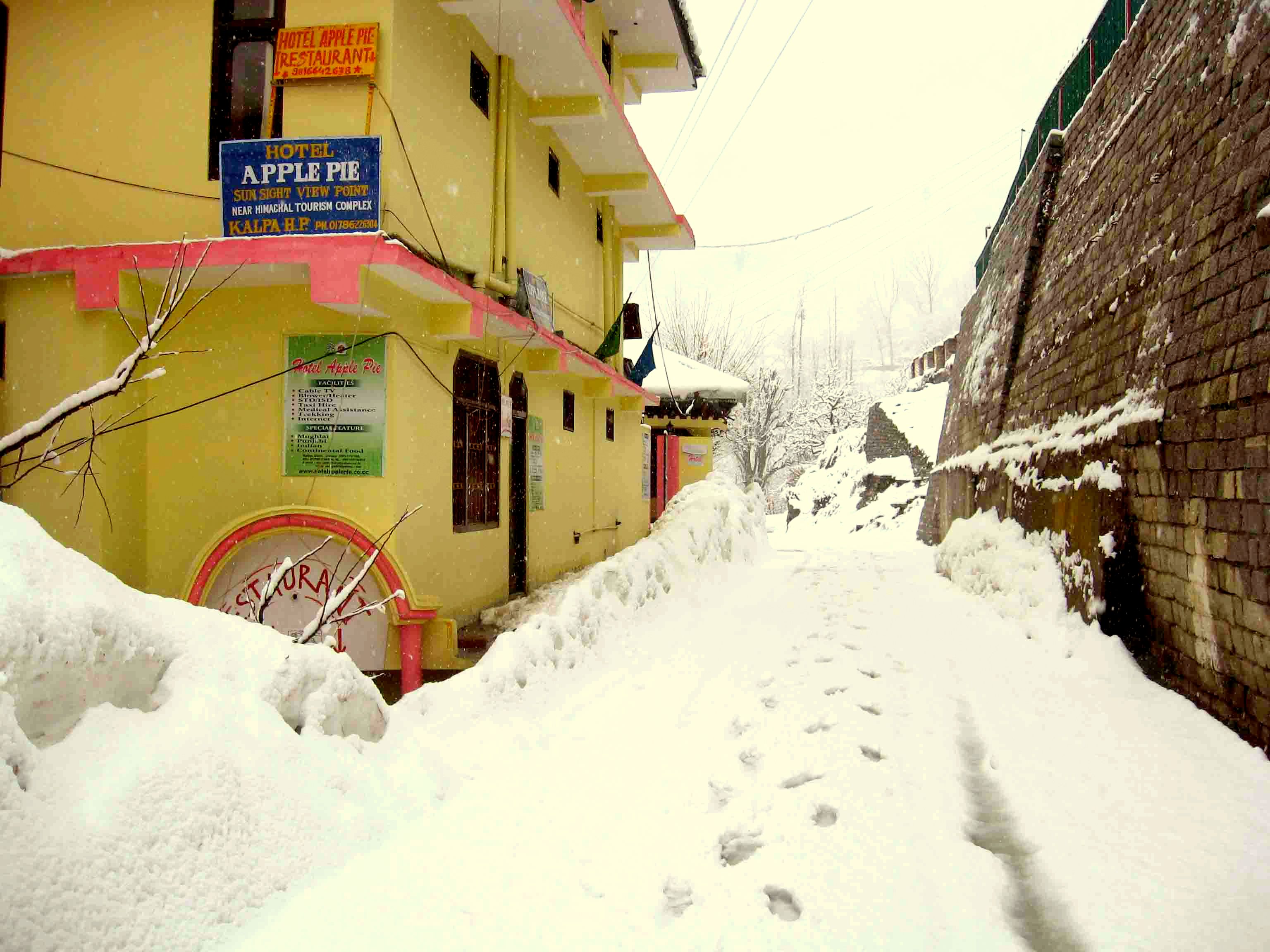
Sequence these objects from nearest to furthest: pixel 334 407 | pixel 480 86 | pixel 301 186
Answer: pixel 301 186
pixel 334 407
pixel 480 86

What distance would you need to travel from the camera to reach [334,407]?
7.19 metres

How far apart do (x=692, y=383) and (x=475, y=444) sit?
527 inches

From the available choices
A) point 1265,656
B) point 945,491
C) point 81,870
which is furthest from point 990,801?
point 945,491

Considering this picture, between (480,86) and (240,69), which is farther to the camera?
(480,86)

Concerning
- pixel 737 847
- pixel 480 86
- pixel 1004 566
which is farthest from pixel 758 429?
pixel 737 847

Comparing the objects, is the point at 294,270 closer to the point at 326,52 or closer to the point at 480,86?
the point at 326,52

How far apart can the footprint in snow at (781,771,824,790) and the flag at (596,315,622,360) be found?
9.43m

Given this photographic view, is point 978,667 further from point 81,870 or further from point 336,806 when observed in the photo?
point 81,870

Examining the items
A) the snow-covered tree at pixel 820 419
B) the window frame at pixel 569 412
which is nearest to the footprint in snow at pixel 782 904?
the window frame at pixel 569 412

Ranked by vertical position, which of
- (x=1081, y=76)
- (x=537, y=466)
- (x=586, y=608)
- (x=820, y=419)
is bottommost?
(x=586, y=608)

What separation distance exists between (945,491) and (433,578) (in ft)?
38.3

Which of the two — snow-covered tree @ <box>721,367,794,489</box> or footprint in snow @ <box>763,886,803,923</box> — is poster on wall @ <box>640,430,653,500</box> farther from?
snow-covered tree @ <box>721,367,794,489</box>

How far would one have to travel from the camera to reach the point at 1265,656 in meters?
4.32

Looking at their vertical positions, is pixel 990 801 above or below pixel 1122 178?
below
